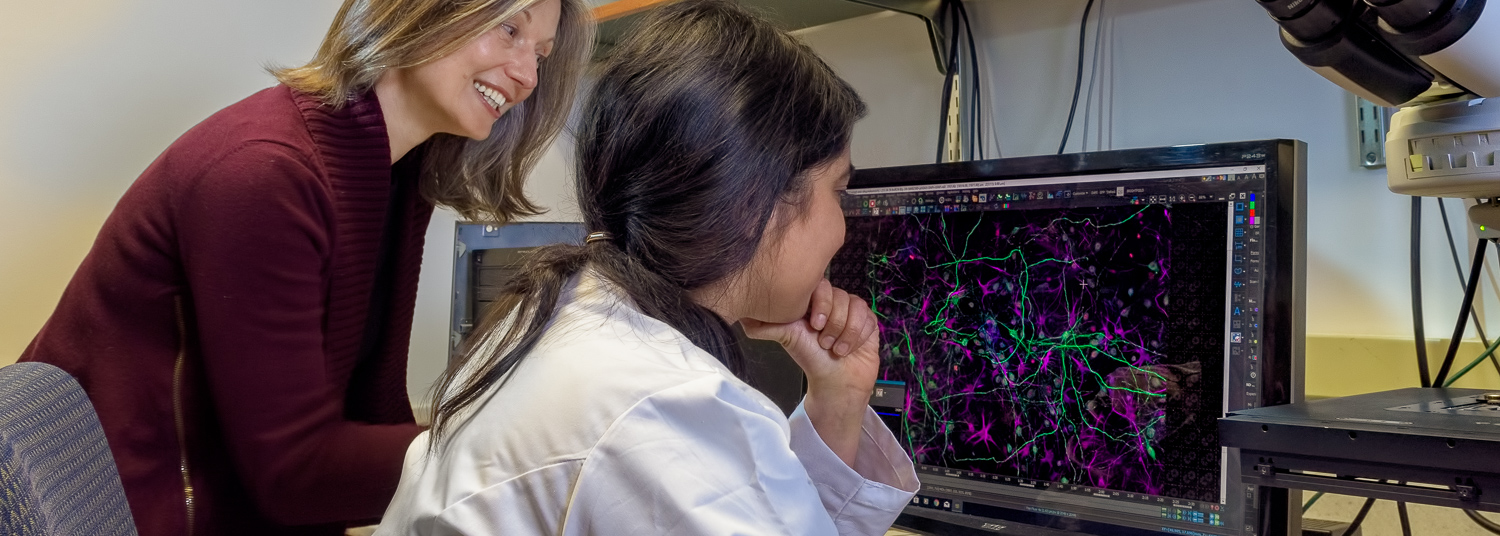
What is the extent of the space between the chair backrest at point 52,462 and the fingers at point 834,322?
538 mm

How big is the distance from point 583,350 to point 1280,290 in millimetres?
581

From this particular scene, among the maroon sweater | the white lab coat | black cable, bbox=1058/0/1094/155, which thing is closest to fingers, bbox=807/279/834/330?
the white lab coat

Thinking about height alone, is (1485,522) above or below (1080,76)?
below

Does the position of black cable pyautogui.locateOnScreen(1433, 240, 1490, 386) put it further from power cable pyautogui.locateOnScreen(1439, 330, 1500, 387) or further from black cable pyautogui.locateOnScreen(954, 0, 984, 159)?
black cable pyautogui.locateOnScreen(954, 0, 984, 159)

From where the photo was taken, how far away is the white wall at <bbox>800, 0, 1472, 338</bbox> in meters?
1.05

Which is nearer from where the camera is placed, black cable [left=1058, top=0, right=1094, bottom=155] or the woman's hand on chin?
the woman's hand on chin

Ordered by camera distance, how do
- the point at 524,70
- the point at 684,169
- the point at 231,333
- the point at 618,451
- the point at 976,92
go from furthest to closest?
the point at 976,92
the point at 524,70
the point at 231,333
the point at 684,169
the point at 618,451

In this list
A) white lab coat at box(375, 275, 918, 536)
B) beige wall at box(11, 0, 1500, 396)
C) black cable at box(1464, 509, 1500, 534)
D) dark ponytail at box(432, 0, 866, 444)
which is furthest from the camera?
beige wall at box(11, 0, 1500, 396)

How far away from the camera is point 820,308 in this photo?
0.88 metres

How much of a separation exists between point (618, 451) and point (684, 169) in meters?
0.22

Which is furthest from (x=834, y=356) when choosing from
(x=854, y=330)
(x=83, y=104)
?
(x=83, y=104)

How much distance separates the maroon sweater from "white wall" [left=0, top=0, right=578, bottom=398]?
52cm

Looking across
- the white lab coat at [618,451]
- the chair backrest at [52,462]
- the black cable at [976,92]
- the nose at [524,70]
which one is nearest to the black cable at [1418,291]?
the black cable at [976,92]

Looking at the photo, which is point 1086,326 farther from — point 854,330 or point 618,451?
point 618,451
